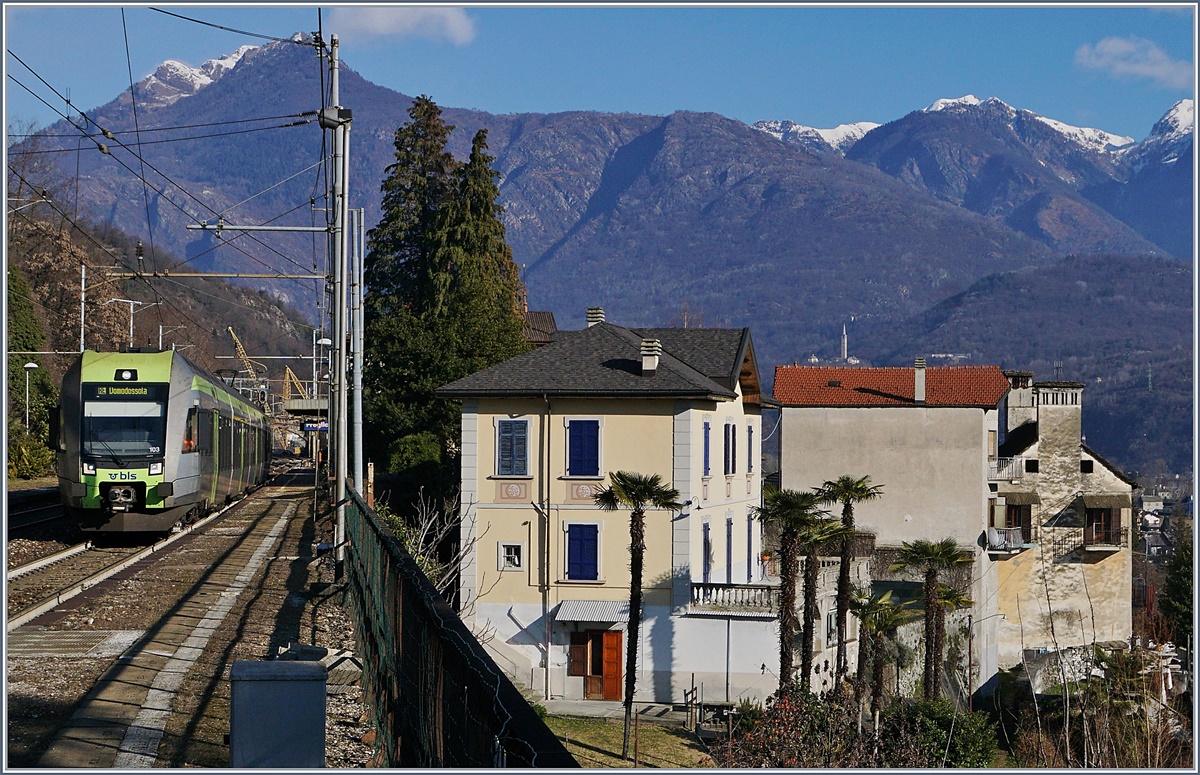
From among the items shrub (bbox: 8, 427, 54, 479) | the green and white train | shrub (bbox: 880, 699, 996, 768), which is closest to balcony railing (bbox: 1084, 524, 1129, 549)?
shrub (bbox: 880, 699, 996, 768)

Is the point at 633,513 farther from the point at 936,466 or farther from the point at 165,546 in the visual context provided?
the point at 936,466

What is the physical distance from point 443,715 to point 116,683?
5617mm

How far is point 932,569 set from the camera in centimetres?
4459

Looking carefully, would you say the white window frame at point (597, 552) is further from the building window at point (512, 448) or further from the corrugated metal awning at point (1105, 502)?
the corrugated metal awning at point (1105, 502)

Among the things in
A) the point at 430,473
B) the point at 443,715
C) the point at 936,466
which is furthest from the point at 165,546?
the point at 936,466

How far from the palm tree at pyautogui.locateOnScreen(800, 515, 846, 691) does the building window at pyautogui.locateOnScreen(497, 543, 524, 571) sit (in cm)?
801

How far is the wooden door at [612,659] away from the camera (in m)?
37.8

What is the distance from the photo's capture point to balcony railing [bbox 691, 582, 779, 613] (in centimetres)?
3719

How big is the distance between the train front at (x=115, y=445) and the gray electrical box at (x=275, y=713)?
18.1 metres

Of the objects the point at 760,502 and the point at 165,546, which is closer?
the point at 165,546

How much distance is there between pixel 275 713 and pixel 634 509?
29.7m

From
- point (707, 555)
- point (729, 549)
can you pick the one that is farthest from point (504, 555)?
point (729, 549)

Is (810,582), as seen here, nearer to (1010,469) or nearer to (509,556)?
(509,556)

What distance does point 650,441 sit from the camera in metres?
37.5
